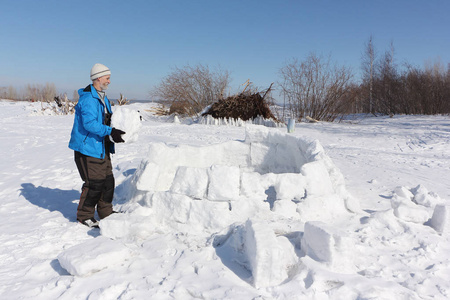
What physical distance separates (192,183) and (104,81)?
140 cm

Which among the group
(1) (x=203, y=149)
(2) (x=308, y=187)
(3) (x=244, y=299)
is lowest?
(3) (x=244, y=299)

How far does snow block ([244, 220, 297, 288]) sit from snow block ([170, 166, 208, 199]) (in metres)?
0.95

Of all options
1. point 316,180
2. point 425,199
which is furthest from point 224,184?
point 425,199

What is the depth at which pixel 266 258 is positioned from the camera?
223 centimetres

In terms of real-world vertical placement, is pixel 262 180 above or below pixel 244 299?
above

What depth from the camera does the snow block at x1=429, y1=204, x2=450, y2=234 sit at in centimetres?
302

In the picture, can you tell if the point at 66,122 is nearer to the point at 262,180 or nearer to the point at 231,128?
the point at 231,128

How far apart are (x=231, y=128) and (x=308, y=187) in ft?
26.7

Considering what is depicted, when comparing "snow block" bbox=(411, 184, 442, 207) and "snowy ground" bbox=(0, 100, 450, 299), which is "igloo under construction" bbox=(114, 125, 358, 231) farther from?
"snow block" bbox=(411, 184, 442, 207)

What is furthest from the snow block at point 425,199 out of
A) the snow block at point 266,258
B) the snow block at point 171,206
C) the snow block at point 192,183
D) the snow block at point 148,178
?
the snow block at point 148,178

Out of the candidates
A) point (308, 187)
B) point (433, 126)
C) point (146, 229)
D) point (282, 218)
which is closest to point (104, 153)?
point (146, 229)

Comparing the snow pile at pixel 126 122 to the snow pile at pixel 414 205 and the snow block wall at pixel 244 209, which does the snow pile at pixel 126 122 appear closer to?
the snow block wall at pixel 244 209

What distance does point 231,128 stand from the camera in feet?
37.4

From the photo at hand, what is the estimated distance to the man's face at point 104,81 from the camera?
131 inches
